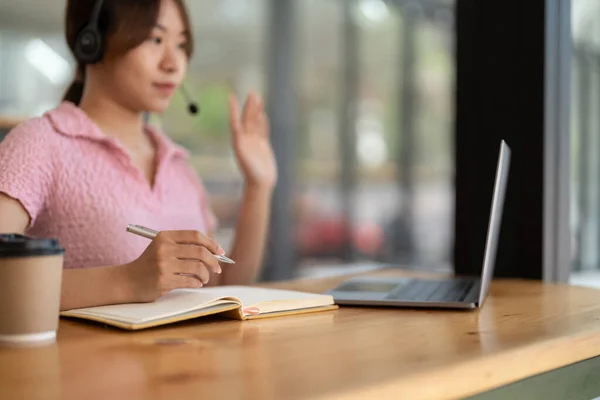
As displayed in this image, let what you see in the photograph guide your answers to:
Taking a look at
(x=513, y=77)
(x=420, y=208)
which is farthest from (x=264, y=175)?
(x=420, y=208)

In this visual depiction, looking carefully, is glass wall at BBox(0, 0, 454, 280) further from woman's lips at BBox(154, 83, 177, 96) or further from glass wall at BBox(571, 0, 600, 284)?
woman's lips at BBox(154, 83, 177, 96)

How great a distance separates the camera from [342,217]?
179 inches

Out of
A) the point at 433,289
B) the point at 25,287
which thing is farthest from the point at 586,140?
the point at 25,287

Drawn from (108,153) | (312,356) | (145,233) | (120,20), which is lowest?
(312,356)

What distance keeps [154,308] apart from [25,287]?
197 mm

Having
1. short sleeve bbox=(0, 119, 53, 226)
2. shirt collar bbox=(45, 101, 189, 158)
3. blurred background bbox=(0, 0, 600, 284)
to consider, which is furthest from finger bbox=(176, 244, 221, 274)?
blurred background bbox=(0, 0, 600, 284)

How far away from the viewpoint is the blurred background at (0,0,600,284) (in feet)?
12.2

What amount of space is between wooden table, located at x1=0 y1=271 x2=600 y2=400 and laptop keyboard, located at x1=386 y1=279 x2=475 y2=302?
8cm

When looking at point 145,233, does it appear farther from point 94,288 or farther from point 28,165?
point 28,165

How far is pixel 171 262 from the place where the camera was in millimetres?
924

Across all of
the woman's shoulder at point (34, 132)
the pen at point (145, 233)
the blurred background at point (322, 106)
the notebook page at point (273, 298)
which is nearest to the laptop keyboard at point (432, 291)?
the notebook page at point (273, 298)

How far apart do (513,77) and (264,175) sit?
58cm

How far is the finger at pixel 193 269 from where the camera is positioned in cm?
92

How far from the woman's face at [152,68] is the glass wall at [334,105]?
239cm
